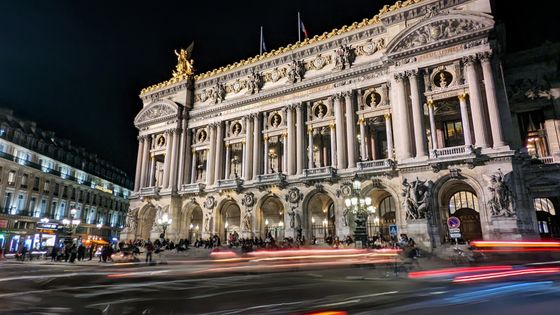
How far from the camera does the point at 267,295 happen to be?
8.11m

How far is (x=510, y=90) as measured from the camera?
28625 millimetres

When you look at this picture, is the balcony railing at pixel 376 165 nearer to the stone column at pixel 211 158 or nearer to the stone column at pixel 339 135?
the stone column at pixel 339 135

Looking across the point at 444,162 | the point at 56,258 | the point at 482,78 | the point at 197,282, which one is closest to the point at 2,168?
the point at 56,258

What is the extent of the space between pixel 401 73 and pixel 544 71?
1100cm

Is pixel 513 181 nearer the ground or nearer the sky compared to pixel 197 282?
nearer the sky

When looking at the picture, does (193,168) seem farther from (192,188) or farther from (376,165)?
(376,165)

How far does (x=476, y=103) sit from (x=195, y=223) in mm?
31725

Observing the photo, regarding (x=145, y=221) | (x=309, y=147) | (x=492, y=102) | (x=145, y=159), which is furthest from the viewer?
(x=145, y=159)

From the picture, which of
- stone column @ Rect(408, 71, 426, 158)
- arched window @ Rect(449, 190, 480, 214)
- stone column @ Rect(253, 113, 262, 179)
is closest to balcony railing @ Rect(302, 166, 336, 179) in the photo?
stone column @ Rect(253, 113, 262, 179)

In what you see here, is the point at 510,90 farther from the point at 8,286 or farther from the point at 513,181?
the point at 8,286

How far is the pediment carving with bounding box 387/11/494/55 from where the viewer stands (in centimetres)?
2650

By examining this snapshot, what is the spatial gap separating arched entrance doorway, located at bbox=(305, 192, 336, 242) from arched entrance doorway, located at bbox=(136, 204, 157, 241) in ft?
68.1

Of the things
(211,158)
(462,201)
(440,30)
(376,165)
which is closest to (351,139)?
(376,165)

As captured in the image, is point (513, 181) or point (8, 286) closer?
point (8, 286)
